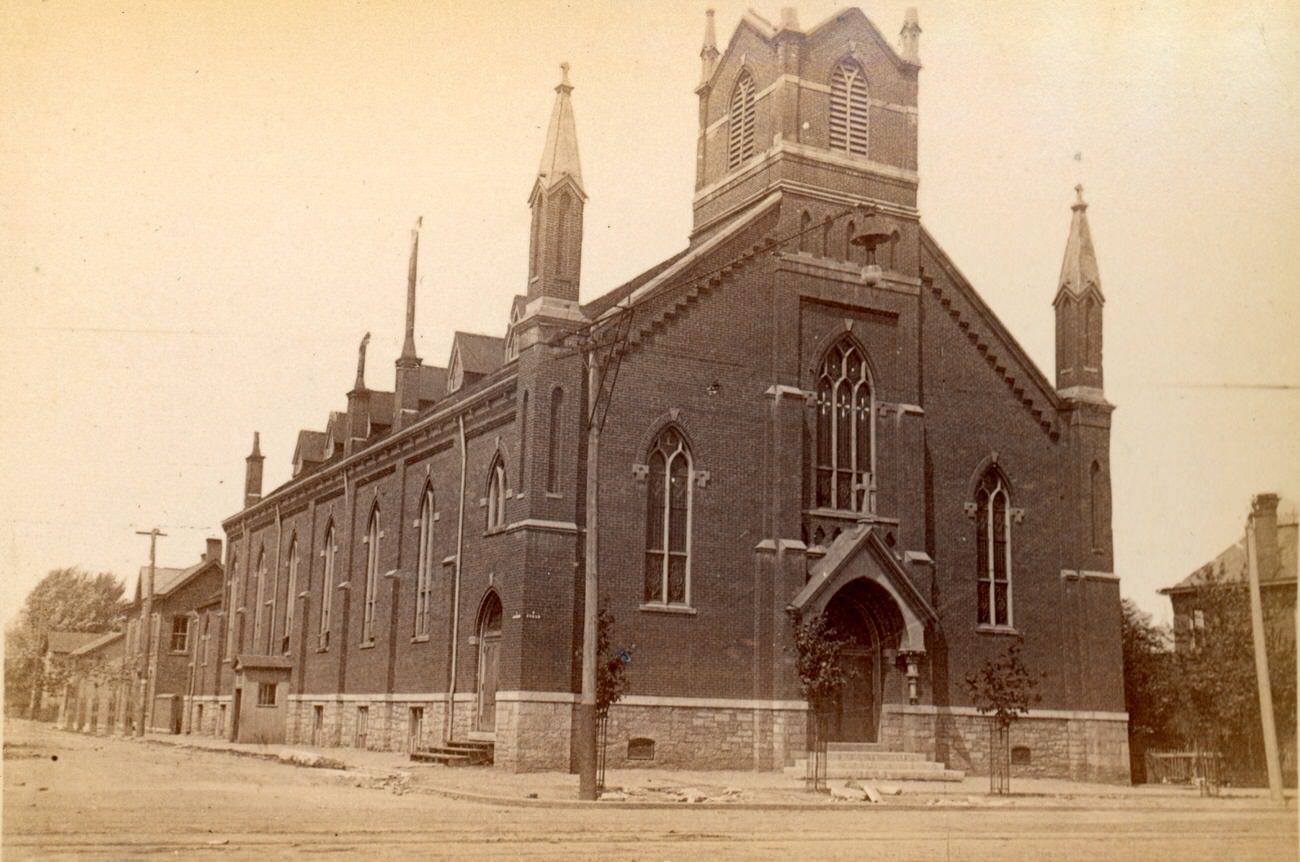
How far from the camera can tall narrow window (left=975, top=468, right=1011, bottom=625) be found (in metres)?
34.2

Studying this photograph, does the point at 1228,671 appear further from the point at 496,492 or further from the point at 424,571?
the point at 424,571

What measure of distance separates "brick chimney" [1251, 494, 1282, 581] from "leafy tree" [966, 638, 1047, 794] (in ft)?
18.3

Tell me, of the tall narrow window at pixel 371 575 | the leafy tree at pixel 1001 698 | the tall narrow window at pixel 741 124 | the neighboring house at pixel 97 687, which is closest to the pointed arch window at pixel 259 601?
the tall narrow window at pixel 371 575

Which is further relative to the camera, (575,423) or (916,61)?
(916,61)

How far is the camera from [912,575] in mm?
32312

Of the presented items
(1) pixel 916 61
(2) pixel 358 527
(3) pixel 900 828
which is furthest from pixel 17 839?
(2) pixel 358 527

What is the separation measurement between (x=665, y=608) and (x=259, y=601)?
101ft

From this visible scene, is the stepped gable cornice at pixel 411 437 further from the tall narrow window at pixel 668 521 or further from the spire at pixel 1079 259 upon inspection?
the spire at pixel 1079 259

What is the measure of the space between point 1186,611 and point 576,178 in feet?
59.4

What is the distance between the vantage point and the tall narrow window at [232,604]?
59.3 meters

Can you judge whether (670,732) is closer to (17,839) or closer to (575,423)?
(575,423)

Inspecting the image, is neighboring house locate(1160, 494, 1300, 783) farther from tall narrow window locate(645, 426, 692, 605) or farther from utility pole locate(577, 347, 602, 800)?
utility pole locate(577, 347, 602, 800)

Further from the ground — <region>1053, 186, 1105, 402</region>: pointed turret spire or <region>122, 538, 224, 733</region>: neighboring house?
<region>1053, 186, 1105, 402</region>: pointed turret spire

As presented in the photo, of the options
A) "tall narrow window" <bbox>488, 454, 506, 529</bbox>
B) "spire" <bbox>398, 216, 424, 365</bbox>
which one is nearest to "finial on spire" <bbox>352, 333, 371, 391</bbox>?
"spire" <bbox>398, 216, 424, 365</bbox>
